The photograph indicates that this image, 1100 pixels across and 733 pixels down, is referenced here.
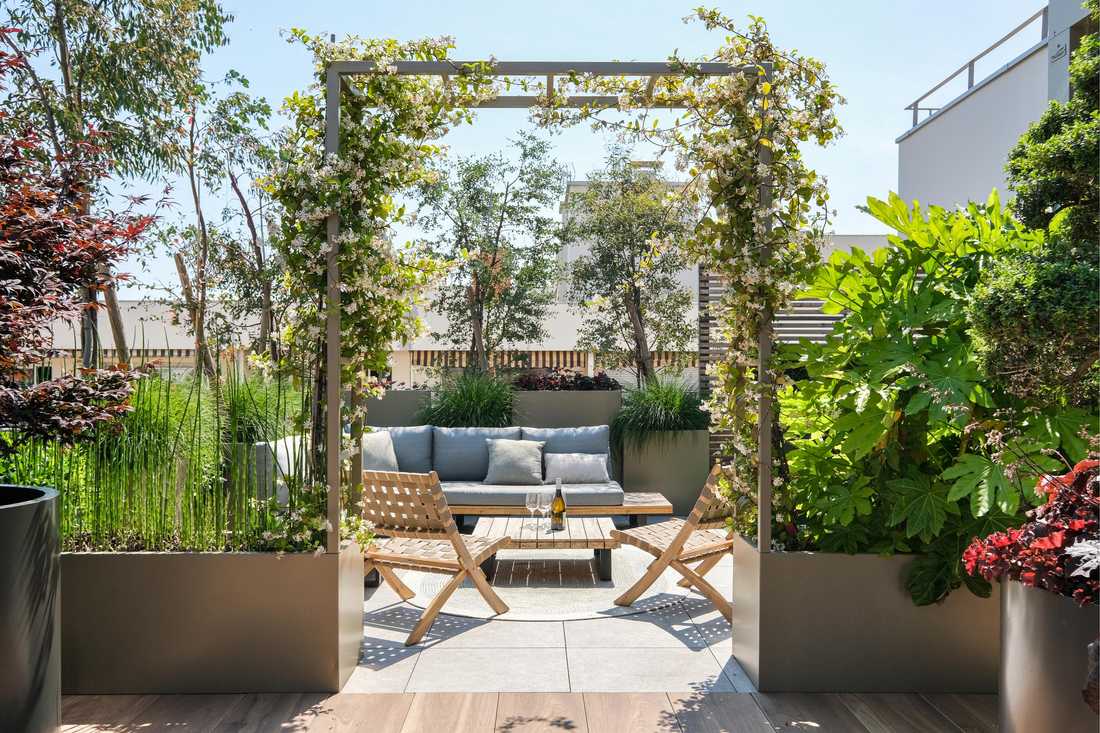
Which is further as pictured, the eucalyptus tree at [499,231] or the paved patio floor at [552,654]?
the eucalyptus tree at [499,231]

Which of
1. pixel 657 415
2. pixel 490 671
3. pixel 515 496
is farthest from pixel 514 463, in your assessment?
pixel 490 671

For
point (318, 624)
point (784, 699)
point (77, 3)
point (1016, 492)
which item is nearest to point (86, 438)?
point (318, 624)

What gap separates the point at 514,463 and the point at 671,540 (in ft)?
8.16

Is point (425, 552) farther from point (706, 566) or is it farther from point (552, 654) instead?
point (706, 566)

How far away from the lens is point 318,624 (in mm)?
3299

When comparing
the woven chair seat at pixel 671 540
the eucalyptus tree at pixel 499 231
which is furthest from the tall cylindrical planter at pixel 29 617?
the eucalyptus tree at pixel 499 231

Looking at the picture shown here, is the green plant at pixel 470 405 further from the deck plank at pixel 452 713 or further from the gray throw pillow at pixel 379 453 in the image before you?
the deck plank at pixel 452 713

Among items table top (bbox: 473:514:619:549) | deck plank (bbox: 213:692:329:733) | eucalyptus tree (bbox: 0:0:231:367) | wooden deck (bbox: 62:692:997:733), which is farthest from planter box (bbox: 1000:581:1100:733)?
eucalyptus tree (bbox: 0:0:231:367)

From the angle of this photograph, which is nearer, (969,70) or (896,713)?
(896,713)

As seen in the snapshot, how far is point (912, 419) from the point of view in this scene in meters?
3.44

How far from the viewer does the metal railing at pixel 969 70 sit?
7.01 metres

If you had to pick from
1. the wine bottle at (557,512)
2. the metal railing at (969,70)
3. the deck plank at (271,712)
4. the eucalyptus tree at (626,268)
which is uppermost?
the metal railing at (969,70)

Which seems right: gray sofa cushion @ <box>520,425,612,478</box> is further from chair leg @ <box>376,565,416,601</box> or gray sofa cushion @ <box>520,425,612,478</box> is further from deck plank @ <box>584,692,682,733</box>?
deck plank @ <box>584,692,682,733</box>

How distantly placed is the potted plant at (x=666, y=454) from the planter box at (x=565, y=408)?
1.09ft
